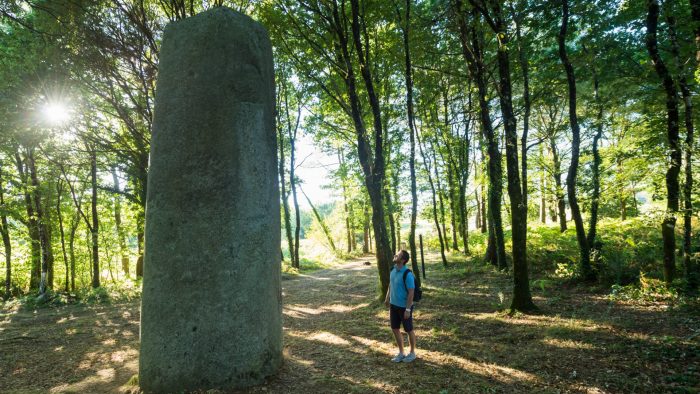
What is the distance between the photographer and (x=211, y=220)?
4.25 metres

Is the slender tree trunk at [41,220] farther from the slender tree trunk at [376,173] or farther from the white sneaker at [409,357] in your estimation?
the white sneaker at [409,357]

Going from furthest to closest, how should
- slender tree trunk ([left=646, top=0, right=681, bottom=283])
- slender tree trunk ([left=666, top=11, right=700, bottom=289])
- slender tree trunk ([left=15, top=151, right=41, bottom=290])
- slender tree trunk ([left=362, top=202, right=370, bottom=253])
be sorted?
slender tree trunk ([left=362, top=202, right=370, bottom=253]) < slender tree trunk ([left=15, top=151, right=41, bottom=290]) < slender tree trunk ([left=646, top=0, right=681, bottom=283]) < slender tree trunk ([left=666, top=11, right=700, bottom=289])

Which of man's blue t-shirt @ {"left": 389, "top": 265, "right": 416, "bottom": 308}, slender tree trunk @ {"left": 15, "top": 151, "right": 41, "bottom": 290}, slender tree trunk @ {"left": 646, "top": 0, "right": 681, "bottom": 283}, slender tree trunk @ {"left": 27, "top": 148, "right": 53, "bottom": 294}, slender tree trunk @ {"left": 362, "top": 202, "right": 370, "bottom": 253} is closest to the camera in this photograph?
man's blue t-shirt @ {"left": 389, "top": 265, "right": 416, "bottom": 308}

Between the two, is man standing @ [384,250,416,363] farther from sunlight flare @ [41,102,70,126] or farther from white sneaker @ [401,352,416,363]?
sunlight flare @ [41,102,70,126]

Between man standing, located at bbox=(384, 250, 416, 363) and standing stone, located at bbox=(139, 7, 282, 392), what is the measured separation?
6.67 feet

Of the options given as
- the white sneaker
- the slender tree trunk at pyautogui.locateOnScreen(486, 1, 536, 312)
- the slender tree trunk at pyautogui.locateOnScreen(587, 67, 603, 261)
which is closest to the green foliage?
the slender tree trunk at pyautogui.locateOnScreen(587, 67, 603, 261)

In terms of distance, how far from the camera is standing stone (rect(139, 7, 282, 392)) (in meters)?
4.12

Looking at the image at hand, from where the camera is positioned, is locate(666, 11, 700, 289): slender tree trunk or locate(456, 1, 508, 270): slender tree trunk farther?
locate(456, 1, 508, 270): slender tree trunk

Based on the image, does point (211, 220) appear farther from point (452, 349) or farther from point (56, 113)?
point (56, 113)

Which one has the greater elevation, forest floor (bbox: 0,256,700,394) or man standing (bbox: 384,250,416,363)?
man standing (bbox: 384,250,416,363)

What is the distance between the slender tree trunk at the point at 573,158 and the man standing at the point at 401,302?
20.6 feet

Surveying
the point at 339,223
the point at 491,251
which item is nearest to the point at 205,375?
the point at 491,251

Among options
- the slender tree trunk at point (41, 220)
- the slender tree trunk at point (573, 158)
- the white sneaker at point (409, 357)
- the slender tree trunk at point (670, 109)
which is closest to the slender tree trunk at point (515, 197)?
the slender tree trunk at point (573, 158)

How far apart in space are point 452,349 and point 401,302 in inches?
54.8
